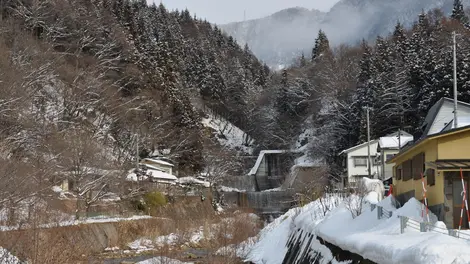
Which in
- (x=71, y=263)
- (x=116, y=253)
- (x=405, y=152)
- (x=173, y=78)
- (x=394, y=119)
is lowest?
(x=116, y=253)

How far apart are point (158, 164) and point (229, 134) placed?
28.3 metres

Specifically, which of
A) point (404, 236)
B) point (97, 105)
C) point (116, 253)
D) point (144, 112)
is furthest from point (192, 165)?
point (404, 236)

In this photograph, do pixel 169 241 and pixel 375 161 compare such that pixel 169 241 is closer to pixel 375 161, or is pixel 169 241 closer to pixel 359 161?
pixel 359 161

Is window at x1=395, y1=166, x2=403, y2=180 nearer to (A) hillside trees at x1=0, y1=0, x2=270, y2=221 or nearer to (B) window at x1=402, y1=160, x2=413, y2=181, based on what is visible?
(B) window at x1=402, y1=160, x2=413, y2=181

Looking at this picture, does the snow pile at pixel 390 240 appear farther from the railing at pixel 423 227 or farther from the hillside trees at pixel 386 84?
the hillside trees at pixel 386 84

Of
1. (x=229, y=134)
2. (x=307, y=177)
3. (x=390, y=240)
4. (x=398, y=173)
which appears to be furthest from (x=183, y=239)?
(x=229, y=134)

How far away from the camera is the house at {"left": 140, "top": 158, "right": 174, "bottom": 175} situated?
4937 centimetres

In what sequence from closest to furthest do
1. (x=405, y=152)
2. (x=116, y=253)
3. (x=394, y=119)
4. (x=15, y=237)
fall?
(x=15, y=237), (x=405, y=152), (x=116, y=253), (x=394, y=119)

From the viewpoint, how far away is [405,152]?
60.9 ft

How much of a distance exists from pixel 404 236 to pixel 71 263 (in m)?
9.68

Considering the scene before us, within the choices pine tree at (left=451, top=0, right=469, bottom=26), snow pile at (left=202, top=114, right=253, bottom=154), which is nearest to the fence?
pine tree at (left=451, top=0, right=469, bottom=26)

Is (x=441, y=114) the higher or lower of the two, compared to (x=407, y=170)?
higher

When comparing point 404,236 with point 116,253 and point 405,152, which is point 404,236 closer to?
point 405,152

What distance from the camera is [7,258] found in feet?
41.3
